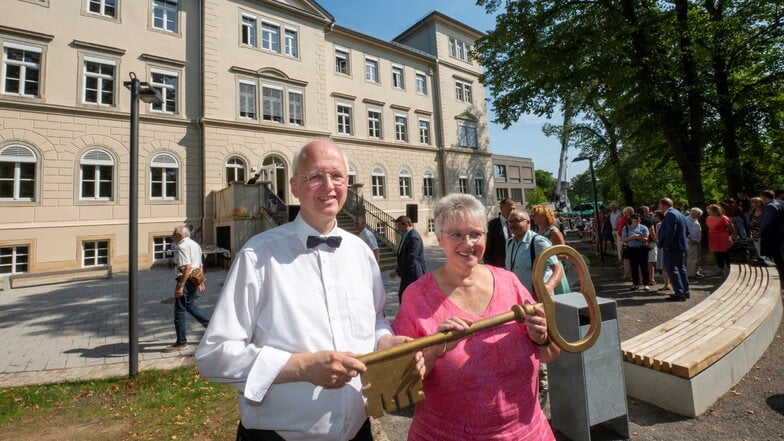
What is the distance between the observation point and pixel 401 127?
25.7 meters

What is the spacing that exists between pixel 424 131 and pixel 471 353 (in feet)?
86.2

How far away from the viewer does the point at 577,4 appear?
45.4ft

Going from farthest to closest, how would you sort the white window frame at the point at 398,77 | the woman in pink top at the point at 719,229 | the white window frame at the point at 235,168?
the white window frame at the point at 398,77, the white window frame at the point at 235,168, the woman in pink top at the point at 719,229

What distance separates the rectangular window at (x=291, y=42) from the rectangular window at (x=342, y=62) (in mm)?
2859

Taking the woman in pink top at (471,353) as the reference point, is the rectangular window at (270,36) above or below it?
above

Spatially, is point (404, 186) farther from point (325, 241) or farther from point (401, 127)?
point (325, 241)

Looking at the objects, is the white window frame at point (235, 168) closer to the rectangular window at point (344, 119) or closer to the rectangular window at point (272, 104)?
the rectangular window at point (272, 104)

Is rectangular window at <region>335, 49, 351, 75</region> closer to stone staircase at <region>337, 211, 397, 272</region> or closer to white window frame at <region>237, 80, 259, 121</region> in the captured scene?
white window frame at <region>237, 80, 259, 121</region>

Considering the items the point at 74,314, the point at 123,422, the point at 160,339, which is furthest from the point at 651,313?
the point at 74,314

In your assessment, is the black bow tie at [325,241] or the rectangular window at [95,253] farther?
the rectangular window at [95,253]

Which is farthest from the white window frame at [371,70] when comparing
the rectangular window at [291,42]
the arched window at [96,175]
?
the arched window at [96,175]

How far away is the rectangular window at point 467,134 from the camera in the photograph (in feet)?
94.2

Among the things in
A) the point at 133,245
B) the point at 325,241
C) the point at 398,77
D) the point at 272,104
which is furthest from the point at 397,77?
the point at 325,241

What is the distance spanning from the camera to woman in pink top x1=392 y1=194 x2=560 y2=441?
69.1 inches
